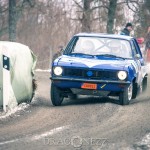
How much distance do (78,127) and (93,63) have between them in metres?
2.73

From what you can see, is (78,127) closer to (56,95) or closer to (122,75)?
(122,75)

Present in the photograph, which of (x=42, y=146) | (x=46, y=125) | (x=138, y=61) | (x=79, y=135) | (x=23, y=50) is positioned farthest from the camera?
(x=138, y=61)

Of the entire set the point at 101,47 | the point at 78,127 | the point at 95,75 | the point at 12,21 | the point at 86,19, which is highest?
the point at 86,19

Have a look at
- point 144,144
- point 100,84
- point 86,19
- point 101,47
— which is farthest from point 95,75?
point 86,19

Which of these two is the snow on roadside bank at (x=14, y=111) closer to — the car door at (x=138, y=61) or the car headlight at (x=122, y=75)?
the car headlight at (x=122, y=75)

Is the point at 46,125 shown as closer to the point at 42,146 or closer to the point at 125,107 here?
the point at 42,146

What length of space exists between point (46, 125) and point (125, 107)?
2.45 m

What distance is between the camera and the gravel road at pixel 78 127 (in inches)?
282

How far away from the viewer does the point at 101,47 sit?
12.1 meters

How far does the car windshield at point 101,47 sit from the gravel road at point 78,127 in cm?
108

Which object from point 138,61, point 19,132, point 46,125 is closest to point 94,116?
point 46,125

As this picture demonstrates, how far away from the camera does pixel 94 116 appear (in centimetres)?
962

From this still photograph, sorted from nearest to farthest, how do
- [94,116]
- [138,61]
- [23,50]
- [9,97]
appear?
[94,116] < [9,97] < [23,50] < [138,61]

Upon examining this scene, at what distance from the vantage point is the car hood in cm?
1090
